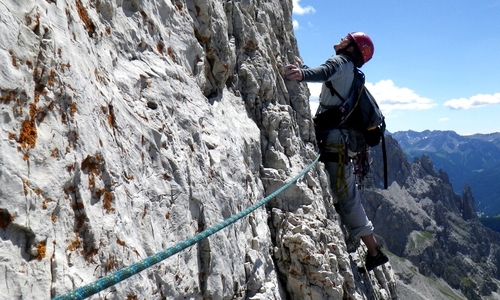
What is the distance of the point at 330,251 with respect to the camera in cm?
906

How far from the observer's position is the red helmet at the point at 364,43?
9.95 m

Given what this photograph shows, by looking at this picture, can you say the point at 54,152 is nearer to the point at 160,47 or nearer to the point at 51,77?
the point at 51,77

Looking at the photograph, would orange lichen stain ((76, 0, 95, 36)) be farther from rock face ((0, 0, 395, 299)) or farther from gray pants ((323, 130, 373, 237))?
gray pants ((323, 130, 373, 237))

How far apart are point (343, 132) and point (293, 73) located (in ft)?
Answer: 6.53

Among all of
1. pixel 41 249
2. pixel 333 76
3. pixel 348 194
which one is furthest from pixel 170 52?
pixel 348 194

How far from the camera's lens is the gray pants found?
36.3 ft

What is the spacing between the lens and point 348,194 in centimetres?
1127

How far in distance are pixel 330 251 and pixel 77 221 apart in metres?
6.52

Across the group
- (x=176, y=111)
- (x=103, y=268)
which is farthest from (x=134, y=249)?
(x=176, y=111)

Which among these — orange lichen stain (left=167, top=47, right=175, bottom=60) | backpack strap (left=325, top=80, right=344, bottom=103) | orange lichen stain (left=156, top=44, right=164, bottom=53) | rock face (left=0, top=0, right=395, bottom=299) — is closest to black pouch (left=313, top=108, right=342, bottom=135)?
backpack strap (left=325, top=80, right=344, bottom=103)

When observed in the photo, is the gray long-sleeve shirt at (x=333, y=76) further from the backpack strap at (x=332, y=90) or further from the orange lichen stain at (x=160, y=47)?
the orange lichen stain at (x=160, y=47)

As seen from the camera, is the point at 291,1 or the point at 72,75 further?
the point at 291,1

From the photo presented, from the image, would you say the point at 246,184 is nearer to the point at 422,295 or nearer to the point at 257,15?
the point at 257,15

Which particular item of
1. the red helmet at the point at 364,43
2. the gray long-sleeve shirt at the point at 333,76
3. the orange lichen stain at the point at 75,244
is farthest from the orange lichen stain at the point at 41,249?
the red helmet at the point at 364,43
